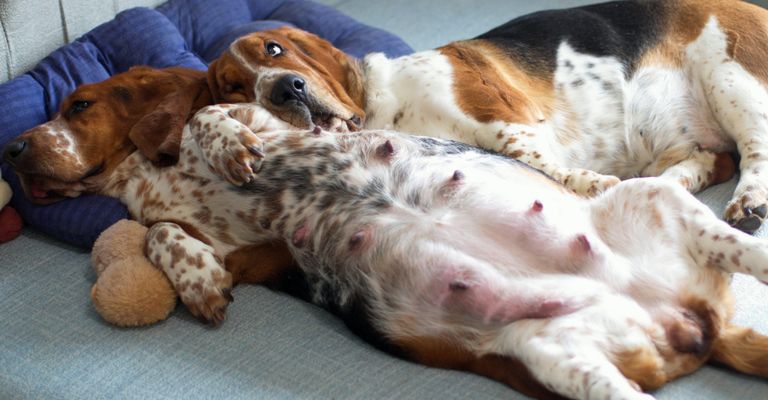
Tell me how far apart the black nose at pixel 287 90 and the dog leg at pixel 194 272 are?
2.04 feet

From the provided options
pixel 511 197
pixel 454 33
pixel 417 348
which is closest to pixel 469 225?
pixel 511 197

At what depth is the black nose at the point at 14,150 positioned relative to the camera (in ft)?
10.5

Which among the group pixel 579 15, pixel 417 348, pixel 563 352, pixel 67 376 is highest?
pixel 579 15

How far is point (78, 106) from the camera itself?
329 cm

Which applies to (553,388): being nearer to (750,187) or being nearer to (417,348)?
(417,348)

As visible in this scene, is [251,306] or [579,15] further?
[579,15]

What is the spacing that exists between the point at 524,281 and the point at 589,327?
9.6 inches

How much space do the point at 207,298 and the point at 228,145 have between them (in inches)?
19.8

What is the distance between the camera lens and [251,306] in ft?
9.55

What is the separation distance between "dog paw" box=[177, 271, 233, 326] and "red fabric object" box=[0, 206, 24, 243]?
35.6 inches

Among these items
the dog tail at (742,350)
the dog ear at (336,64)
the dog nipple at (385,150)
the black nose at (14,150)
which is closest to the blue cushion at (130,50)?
the black nose at (14,150)

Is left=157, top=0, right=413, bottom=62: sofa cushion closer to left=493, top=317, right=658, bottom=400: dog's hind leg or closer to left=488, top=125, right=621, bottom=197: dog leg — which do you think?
left=488, top=125, right=621, bottom=197: dog leg

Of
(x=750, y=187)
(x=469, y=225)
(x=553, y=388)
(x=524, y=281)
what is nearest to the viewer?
(x=553, y=388)

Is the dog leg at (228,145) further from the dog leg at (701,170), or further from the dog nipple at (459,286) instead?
the dog leg at (701,170)
